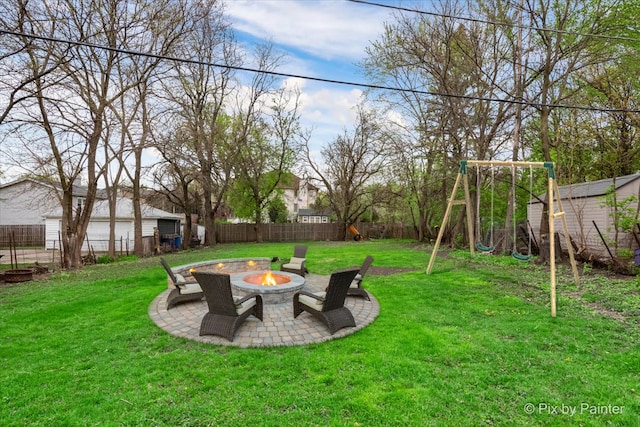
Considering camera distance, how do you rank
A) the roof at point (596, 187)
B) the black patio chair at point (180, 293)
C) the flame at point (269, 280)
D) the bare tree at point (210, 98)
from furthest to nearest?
the bare tree at point (210, 98) < the roof at point (596, 187) < the flame at point (269, 280) < the black patio chair at point (180, 293)

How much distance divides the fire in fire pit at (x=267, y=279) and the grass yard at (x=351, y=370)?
2.21 m

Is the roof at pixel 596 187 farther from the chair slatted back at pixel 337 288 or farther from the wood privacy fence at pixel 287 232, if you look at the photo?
the wood privacy fence at pixel 287 232

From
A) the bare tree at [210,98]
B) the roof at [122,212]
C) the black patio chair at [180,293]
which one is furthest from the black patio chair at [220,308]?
the roof at [122,212]

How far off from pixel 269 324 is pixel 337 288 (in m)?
1.29

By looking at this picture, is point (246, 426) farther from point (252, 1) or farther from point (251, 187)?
point (251, 187)

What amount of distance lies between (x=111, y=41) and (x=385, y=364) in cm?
1329

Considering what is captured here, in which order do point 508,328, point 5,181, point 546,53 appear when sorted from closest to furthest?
point 508,328 < point 546,53 < point 5,181

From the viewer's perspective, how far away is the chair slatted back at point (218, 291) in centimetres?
424

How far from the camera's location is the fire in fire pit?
21.5 ft

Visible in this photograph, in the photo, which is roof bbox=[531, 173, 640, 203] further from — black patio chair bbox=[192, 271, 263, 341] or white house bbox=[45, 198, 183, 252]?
white house bbox=[45, 198, 183, 252]

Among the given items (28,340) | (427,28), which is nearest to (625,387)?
(28,340)

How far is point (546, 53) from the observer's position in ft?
34.5

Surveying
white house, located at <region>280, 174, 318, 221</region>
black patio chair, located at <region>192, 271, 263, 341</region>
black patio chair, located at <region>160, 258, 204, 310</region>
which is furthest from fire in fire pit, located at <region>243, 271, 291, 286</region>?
white house, located at <region>280, 174, 318, 221</region>

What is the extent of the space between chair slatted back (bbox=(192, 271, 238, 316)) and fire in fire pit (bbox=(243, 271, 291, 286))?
6.43 ft
